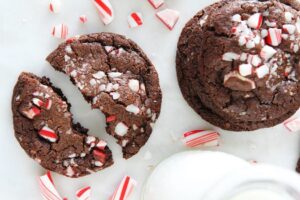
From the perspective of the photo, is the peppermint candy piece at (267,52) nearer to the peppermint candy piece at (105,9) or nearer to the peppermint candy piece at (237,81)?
the peppermint candy piece at (237,81)

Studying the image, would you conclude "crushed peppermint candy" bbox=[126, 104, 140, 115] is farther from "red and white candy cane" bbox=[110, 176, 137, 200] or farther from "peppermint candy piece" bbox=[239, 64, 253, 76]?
"peppermint candy piece" bbox=[239, 64, 253, 76]

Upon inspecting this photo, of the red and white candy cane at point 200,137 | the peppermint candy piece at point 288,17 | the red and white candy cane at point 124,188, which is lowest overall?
the red and white candy cane at point 200,137

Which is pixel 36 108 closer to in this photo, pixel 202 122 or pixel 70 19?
pixel 70 19

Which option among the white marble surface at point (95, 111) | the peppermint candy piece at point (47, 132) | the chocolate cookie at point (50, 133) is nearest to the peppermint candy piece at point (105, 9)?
the white marble surface at point (95, 111)

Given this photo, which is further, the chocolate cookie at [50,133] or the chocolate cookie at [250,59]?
the chocolate cookie at [50,133]

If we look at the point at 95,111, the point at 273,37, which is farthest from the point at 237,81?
the point at 95,111

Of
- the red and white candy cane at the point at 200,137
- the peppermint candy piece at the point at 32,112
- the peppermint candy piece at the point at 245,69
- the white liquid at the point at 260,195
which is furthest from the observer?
the red and white candy cane at the point at 200,137

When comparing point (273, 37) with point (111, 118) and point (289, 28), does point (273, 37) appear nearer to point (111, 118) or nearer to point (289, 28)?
point (289, 28)
